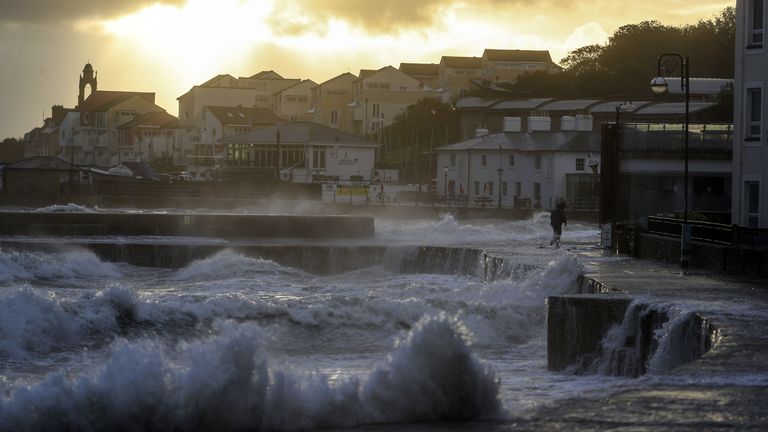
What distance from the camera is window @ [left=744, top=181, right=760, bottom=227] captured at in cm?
3186

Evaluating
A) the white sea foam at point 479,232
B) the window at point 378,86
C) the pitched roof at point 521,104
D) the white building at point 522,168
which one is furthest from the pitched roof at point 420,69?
the white sea foam at point 479,232

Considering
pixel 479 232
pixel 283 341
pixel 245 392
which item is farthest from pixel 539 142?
pixel 245 392

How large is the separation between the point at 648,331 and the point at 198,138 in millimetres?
113480

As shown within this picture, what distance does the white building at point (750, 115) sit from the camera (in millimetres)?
31516

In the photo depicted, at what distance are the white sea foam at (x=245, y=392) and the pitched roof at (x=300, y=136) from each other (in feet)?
281

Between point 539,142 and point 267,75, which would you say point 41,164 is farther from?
point 267,75

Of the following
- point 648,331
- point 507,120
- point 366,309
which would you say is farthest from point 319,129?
point 648,331

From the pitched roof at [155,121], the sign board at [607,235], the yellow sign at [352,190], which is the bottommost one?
the sign board at [607,235]

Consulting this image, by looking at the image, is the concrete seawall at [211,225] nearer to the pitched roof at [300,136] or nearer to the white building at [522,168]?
the white building at [522,168]

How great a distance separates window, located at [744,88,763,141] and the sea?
597 centimetres

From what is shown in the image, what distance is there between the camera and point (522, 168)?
243 ft

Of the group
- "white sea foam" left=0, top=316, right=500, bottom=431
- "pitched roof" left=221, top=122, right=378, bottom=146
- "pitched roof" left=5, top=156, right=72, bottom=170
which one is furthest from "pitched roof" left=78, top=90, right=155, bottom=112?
"white sea foam" left=0, top=316, right=500, bottom=431

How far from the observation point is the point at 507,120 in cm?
7962

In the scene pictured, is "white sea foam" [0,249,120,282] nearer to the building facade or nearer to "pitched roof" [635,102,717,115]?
the building facade
